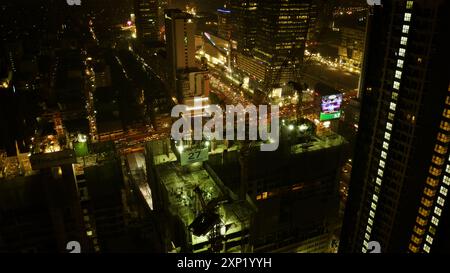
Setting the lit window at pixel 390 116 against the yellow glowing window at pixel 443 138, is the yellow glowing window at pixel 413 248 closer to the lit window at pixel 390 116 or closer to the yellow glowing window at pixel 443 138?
the yellow glowing window at pixel 443 138

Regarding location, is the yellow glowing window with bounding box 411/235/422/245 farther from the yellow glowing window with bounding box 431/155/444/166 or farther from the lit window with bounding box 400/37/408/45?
the lit window with bounding box 400/37/408/45

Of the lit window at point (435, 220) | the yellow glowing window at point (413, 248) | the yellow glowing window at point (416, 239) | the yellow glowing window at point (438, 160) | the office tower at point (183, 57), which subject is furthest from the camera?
the office tower at point (183, 57)

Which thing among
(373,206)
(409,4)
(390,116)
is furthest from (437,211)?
(409,4)

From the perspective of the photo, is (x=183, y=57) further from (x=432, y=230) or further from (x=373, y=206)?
(x=432, y=230)

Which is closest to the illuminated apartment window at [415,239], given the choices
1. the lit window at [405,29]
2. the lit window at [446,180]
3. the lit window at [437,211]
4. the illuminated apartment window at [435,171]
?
the lit window at [437,211]

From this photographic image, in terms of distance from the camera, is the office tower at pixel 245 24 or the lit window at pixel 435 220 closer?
the lit window at pixel 435 220

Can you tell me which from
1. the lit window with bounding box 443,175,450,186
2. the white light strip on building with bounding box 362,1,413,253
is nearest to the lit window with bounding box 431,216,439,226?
the lit window with bounding box 443,175,450,186
